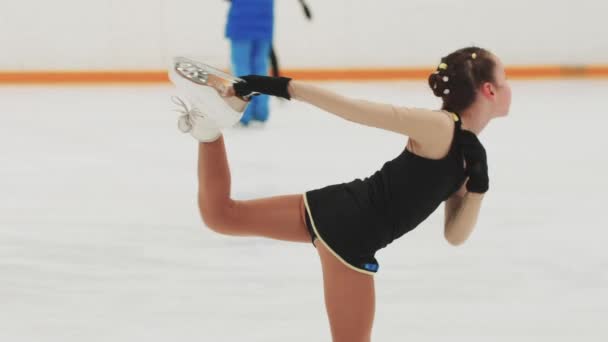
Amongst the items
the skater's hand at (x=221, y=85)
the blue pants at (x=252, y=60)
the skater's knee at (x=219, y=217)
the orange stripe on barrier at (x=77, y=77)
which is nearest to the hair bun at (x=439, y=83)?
the skater's hand at (x=221, y=85)

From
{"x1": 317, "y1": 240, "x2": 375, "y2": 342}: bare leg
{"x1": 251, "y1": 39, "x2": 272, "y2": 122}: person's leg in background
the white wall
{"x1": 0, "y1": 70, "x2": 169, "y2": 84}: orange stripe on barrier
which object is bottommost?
{"x1": 0, "y1": 70, "x2": 169, "y2": 84}: orange stripe on barrier

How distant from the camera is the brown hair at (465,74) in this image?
216 centimetres

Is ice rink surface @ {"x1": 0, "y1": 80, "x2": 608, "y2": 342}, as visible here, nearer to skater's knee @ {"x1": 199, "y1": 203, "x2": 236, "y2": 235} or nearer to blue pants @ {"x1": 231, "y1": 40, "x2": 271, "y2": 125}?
blue pants @ {"x1": 231, "y1": 40, "x2": 271, "y2": 125}

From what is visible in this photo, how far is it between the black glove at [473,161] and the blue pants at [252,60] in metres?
4.43

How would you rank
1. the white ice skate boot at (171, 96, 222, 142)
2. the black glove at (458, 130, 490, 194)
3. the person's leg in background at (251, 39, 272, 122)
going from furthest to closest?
the person's leg in background at (251, 39, 272, 122) < the white ice skate boot at (171, 96, 222, 142) < the black glove at (458, 130, 490, 194)

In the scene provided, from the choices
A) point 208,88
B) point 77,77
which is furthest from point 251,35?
point 208,88

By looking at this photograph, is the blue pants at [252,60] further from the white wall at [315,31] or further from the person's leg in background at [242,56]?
the white wall at [315,31]

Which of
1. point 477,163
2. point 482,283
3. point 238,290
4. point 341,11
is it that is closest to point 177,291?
point 238,290

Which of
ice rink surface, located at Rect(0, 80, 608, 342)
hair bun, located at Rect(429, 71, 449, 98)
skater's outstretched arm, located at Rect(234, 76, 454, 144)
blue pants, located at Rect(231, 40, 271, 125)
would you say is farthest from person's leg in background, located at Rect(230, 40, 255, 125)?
skater's outstretched arm, located at Rect(234, 76, 454, 144)

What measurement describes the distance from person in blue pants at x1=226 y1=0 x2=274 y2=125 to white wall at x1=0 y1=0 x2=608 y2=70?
2460 mm

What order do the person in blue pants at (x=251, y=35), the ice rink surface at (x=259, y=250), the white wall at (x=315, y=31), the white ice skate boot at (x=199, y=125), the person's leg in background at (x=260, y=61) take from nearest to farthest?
1. the white ice skate boot at (x=199, y=125)
2. the ice rink surface at (x=259, y=250)
3. the person in blue pants at (x=251, y=35)
4. the person's leg in background at (x=260, y=61)
5. the white wall at (x=315, y=31)

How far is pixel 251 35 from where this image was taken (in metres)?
6.46

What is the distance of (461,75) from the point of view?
2162 millimetres

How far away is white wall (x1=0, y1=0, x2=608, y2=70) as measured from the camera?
29.5ft
